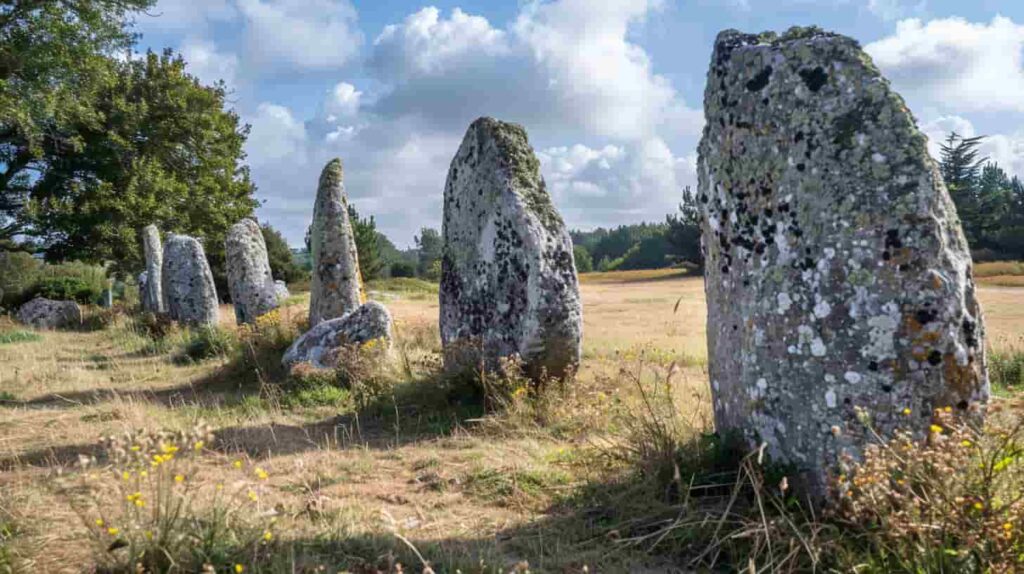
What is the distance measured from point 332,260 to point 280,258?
29.3 metres

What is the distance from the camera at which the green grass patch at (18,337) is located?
15.7 m

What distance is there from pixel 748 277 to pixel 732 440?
0.97 metres

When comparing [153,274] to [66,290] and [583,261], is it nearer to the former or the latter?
[66,290]

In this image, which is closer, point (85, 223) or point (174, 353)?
point (174, 353)

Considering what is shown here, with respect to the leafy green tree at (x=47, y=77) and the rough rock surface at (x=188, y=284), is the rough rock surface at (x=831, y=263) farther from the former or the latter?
the leafy green tree at (x=47, y=77)

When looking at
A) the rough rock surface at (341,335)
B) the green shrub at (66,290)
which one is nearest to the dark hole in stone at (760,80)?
the rough rock surface at (341,335)

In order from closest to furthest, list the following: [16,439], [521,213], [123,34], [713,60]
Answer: [713,60]
[16,439]
[521,213]
[123,34]

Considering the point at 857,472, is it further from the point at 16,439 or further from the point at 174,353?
the point at 174,353

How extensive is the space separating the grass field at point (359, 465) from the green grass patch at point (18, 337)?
15.0 ft

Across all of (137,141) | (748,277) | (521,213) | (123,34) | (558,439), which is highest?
(123,34)

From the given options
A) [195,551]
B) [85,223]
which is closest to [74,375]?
[195,551]

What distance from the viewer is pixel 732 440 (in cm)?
431

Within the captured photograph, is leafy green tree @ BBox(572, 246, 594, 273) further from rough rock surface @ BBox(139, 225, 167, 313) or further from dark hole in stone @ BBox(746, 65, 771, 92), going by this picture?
dark hole in stone @ BBox(746, 65, 771, 92)

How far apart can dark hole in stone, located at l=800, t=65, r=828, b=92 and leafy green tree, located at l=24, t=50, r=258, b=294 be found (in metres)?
22.8
